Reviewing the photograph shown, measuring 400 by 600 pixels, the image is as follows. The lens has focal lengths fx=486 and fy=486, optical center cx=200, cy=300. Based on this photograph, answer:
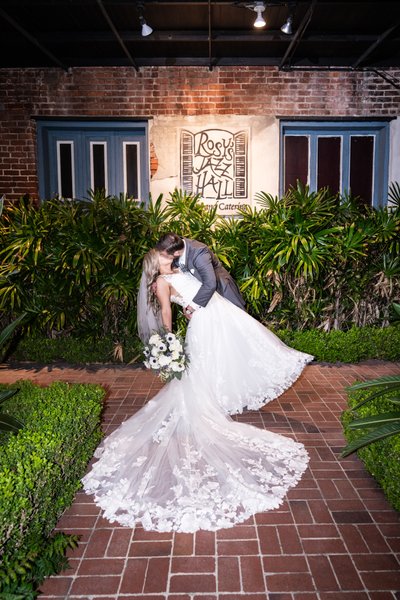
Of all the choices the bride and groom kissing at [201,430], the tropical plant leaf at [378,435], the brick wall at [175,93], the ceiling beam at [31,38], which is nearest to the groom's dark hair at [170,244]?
the bride and groom kissing at [201,430]

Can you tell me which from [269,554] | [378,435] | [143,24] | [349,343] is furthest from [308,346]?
[143,24]

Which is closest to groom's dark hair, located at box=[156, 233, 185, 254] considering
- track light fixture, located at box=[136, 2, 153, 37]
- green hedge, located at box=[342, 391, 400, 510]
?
green hedge, located at box=[342, 391, 400, 510]

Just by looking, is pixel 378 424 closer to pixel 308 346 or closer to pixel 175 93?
pixel 308 346

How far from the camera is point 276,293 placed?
6711 mm

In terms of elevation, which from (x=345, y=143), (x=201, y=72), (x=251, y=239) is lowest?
(x=251, y=239)

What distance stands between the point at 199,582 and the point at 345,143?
26.7 ft

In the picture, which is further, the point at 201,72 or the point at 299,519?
the point at 201,72

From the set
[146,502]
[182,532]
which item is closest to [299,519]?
[182,532]

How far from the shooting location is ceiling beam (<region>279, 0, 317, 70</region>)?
605cm

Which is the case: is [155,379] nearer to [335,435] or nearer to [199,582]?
[335,435]

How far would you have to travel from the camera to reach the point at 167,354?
408cm

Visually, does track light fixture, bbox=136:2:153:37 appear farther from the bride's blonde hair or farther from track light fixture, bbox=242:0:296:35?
the bride's blonde hair

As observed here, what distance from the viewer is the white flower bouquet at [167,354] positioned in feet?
13.3

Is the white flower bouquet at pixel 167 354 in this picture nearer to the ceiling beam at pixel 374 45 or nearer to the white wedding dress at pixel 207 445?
the white wedding dress at pixel 207 445
